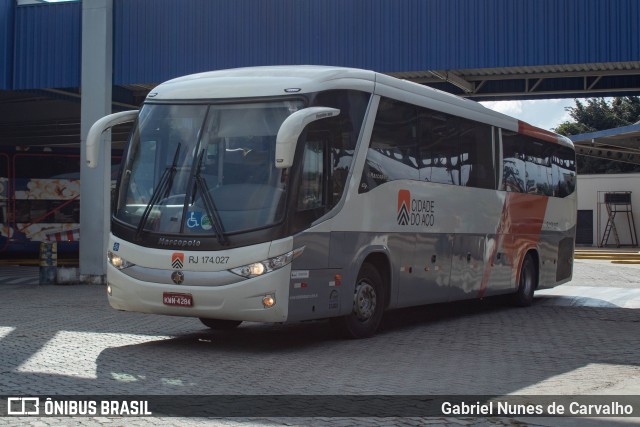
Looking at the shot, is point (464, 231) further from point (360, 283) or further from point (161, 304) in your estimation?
point (161, 304)

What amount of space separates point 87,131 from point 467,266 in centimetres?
1017

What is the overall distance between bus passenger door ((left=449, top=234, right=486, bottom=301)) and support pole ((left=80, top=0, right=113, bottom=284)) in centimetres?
927

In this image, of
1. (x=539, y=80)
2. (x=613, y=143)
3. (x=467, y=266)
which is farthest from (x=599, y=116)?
(x=467, y=266)

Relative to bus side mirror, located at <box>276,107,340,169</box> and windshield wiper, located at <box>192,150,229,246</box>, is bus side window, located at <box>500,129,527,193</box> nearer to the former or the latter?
bus side mirror, located at <box>276,107,340,169</box>

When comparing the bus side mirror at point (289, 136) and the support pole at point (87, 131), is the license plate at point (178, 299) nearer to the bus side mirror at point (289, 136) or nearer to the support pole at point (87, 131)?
the bus side mirror at point (289, 136)

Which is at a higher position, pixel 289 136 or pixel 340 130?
pixel 340 130

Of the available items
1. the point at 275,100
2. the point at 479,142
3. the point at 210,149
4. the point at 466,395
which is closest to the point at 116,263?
the point at 210,149

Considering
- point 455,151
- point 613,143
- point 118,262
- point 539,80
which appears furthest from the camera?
point 613,143

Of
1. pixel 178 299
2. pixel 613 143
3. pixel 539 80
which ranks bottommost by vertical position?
pixel 178 299

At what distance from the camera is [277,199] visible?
34.2 feet

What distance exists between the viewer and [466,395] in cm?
800

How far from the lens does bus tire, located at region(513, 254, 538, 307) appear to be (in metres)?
17.7

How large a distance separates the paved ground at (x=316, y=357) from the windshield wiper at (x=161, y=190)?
1.45 meters

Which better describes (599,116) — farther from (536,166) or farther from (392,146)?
(392,146)
